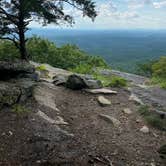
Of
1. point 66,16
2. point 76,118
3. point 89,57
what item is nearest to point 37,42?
point 89,57

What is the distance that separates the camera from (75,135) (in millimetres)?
10570

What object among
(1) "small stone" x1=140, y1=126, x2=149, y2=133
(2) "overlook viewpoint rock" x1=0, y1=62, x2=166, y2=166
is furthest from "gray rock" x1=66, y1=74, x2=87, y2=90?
(1) "small stone" x1=140, y1=126, x2=149, y2=133

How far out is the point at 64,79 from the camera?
54.7ft

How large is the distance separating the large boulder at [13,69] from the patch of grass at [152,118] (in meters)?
4.48

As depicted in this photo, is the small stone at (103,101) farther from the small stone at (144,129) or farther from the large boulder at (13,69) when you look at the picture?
the large boulder at (13,69)

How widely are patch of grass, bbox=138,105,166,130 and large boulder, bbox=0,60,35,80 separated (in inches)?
176

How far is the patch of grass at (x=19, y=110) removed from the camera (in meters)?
11.1

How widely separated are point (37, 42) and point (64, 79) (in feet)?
126

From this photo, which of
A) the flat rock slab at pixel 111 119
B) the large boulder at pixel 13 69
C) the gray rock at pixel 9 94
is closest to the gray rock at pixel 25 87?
the gray rock at pixel 9 94

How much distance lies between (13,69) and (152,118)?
5190mm

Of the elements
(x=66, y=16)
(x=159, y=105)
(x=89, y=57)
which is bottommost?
(x=89, y=57)

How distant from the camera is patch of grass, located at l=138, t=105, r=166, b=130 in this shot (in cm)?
1241

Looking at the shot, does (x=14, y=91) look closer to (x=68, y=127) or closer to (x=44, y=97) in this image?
(x=44, y=97)

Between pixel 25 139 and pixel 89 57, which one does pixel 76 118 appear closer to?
pixel 25 139
